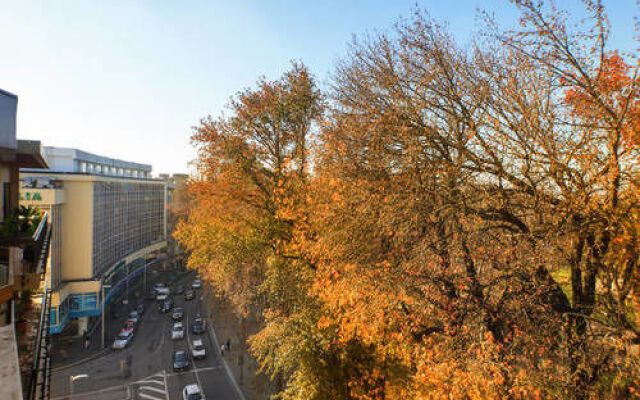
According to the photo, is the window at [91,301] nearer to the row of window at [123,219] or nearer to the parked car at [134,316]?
the row of window at [123,219]

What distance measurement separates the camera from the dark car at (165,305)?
46.4 m

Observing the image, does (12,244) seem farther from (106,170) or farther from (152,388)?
(106,170)

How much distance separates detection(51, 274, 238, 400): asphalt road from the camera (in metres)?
26.7

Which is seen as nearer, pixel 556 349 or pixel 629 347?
pixel 629 347

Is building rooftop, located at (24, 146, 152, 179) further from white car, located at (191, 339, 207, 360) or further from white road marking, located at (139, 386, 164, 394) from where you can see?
white road marking, located at (139, 386, 164, 394)

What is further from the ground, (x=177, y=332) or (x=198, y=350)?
(x=177, y=332)

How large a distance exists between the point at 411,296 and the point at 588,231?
3785 mm

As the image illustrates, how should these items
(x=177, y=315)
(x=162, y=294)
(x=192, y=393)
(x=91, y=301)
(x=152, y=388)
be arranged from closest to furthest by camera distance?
(x=192, y=393) < (x=152, y=388) < (x=91, y=301) < (x=177, y=315) < (x=162, y=294)

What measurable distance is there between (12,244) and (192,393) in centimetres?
2007

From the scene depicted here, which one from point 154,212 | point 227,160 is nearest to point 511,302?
point 227,160

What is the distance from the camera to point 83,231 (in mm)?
38281

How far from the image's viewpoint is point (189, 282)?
60375 mm

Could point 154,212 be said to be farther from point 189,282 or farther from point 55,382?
point 55,382

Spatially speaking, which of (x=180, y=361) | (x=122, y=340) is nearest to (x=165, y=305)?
(x=122, y=340)
